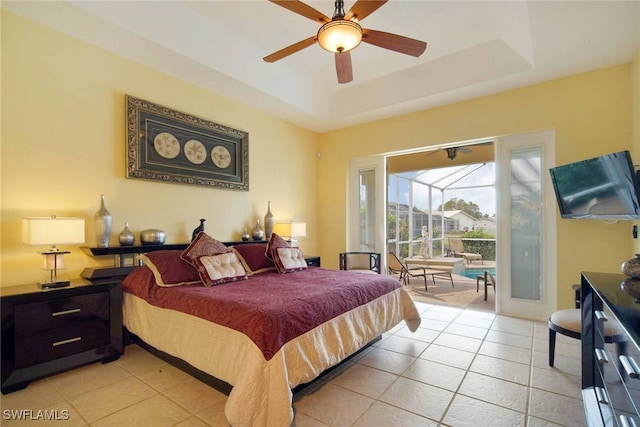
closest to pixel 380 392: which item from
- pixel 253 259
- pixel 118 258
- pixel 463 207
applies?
pixel 253 259

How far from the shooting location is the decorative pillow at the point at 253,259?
3373 mm

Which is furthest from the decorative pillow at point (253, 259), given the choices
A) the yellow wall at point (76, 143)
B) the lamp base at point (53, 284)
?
the lamp base at point (53, 284)

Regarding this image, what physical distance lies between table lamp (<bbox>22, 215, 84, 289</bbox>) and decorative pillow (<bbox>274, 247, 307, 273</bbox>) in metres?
1.80

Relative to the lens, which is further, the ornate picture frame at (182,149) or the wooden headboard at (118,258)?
the ornate picture frame at (182,149)

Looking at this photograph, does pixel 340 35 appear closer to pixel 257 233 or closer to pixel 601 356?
pixel 601 356

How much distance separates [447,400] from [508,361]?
0.97 m

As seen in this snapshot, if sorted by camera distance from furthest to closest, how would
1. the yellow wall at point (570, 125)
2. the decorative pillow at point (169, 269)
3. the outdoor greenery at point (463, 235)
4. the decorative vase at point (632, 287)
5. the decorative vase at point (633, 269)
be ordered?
the outdoor greenery at point (463, 235) → the yellow wall at point (570, 125) → the decorative pillow at point (169, 269) → the decorative vase at point (633, 269) → the decorative vase at point (632, 287)

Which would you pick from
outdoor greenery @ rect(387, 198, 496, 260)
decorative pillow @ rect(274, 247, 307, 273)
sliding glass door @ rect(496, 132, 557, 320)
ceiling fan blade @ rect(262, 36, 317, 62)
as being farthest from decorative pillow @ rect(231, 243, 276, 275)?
outdoor greenery @ rect(387, 198, 496, 260)

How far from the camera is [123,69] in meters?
3.05

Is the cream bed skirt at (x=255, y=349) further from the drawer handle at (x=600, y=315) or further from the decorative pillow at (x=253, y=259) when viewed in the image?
the drawer handle at (x=600, y=315)

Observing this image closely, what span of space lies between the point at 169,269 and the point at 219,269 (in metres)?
0.43

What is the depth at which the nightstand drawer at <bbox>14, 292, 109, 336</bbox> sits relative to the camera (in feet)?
6.98

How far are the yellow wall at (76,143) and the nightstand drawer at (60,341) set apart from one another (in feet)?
1.96

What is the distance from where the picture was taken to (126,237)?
288cm
